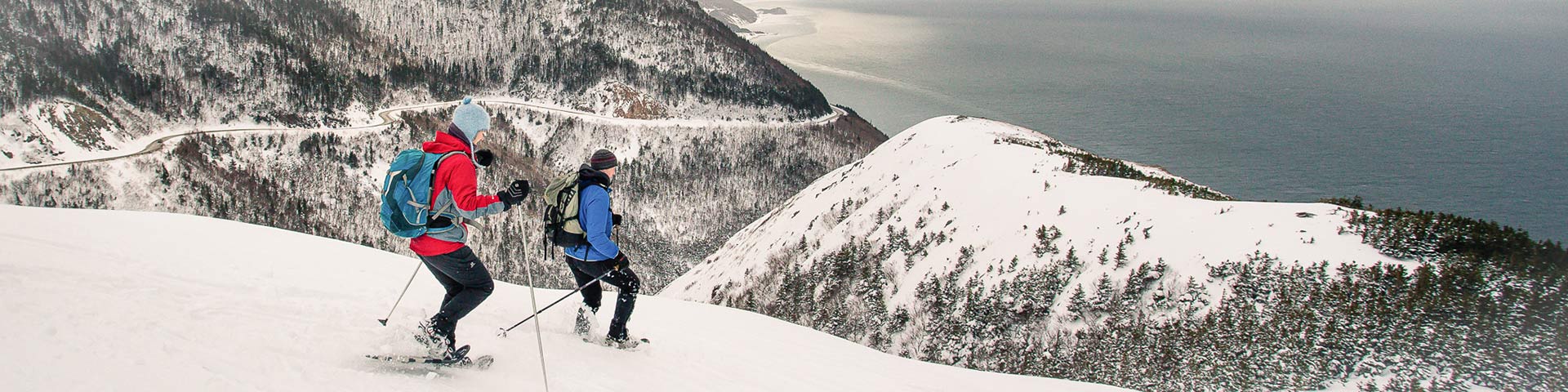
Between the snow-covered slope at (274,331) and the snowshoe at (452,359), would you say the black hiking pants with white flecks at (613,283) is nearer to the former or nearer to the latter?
the snow-covered slope at (274,331)

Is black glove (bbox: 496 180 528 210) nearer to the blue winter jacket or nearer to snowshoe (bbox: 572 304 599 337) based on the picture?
the blue winter jacket

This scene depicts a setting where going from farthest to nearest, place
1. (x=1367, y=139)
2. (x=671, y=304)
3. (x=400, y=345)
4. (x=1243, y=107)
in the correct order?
(x=1243, y=107) → (x=1367, y=139) → (x=671, y=304) → (x=400, y=345)

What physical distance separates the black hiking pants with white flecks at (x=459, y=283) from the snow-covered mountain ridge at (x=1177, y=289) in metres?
20.7

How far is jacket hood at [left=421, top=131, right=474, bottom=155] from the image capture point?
21.4 ft

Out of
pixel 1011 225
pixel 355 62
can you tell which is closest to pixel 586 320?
pixel 1011 225

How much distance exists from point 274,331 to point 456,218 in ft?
7.53

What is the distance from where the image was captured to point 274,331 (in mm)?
7102

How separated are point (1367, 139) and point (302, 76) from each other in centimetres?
18661

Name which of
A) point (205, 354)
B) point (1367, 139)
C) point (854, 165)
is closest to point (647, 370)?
point (205, 354)

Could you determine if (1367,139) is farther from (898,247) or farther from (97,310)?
(97,310)

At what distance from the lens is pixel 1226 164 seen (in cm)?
9144

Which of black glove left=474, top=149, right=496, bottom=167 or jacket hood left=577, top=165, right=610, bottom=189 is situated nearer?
black glove left=474, top=149, right=496, bottom=167

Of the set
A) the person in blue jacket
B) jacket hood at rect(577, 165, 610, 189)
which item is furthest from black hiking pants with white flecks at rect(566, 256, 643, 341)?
jacket hood at rect(577, 165, 610, 189)

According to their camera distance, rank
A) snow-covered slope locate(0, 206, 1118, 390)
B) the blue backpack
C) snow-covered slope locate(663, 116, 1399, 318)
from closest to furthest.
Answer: snow-covered slope locate(0, 206, 1118, 390)
the blue backpack
snow-covered slope locate(663, 116, 1399, 318)
